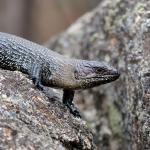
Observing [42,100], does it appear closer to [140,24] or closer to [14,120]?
[14,120]

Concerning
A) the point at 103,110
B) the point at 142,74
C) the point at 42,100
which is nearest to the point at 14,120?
the point at 42,100

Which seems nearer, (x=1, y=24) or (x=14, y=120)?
(x=14, y=120)

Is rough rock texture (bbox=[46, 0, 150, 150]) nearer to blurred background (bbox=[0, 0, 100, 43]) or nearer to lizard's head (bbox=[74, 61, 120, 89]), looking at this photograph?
lizard's head (bbox=[74, 61, 120, 89])

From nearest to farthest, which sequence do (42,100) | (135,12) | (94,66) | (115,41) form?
(42,100), (94,66), (135,12), (115,41)

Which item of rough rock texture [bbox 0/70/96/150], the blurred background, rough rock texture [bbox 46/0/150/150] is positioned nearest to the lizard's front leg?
rough rock texture [bbox 0/70/96/150]

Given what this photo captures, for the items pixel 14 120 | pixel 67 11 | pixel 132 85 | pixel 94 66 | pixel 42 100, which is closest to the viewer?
pixel 14 120
